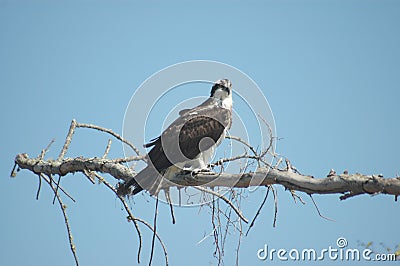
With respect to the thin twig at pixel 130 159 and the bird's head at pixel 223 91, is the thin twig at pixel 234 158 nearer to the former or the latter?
the thin twig at pixel 130 159

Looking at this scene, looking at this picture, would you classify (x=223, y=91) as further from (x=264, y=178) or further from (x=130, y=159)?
(x=264, y=178)

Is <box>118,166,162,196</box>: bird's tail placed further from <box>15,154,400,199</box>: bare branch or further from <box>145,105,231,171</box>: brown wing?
<box>145,105,231,171</box>: brown wing

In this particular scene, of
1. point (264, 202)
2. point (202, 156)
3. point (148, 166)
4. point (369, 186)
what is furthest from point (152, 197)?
point (369, 186)

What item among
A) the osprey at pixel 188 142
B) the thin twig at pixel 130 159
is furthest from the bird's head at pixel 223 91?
the thin twig at pixel 130 159

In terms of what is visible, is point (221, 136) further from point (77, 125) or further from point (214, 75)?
point (77, 125)

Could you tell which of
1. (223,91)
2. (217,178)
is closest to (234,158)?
(217,178)

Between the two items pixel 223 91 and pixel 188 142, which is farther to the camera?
pixel 223 91

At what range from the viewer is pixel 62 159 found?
19.3 ft

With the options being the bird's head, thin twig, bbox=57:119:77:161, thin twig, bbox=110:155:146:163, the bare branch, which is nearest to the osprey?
the bird's head

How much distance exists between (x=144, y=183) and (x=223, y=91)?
7.09 feet

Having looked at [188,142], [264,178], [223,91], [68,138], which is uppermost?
[223,91]

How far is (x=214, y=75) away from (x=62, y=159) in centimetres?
201

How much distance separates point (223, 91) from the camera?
7391 millimetres

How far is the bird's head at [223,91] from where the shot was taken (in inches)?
290
